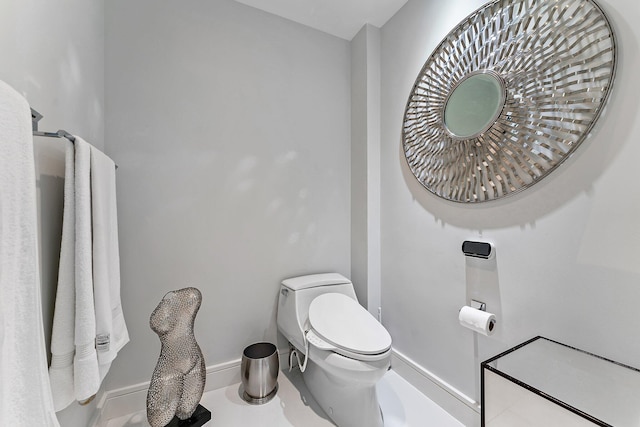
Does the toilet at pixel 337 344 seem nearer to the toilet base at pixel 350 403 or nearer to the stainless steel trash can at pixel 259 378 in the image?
the toilet base at pixel 350 403

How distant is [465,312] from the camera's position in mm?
1253

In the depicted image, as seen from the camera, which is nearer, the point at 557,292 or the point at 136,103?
the point at 557,292

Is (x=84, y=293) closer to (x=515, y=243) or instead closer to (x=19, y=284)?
(x=19, y=284)

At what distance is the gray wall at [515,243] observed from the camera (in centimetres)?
89

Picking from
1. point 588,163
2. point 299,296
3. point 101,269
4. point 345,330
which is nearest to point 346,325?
point 345,330

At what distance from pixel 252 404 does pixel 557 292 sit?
60.2 inches

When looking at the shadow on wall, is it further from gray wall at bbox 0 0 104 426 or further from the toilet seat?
gray wall at bbox 0 0 104 426

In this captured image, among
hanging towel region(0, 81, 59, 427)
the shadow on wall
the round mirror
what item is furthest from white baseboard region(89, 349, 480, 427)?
the round mirror

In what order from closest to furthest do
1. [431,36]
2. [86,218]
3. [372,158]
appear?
1. [86,218]
2. [431,36]
3. [372,158]

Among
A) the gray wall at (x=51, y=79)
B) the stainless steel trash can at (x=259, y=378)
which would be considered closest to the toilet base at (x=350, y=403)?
the stainless steel trash can at (x=259, y=378)

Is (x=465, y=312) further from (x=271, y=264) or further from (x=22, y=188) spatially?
(x=22, y=188)

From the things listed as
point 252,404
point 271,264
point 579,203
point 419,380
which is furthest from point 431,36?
point 252,404

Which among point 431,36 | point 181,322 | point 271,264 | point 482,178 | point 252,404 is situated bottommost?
point 252,404

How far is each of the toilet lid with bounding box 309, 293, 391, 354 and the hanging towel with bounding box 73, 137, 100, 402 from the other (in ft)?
2.92
